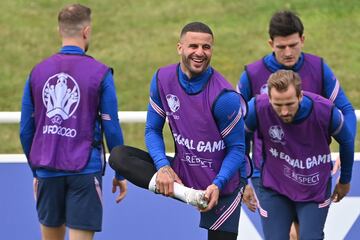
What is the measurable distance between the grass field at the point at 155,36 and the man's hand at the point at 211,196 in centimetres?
454

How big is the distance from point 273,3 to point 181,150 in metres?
6.49

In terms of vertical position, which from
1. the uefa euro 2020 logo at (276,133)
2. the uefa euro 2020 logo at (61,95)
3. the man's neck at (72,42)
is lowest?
the uefa euro 2020 logo at (276,133)

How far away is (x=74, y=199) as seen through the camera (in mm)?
6391

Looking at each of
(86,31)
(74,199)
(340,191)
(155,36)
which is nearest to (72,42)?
(86,31)

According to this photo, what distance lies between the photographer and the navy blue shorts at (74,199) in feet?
20.9

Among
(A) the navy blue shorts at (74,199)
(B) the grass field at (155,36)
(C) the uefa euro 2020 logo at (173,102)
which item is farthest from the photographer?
(B) the grass field at (155,36)

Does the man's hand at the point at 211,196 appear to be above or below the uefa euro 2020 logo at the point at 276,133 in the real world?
below

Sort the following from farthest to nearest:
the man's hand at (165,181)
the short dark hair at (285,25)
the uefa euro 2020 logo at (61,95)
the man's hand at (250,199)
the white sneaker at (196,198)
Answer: the man's hand at (250,199), the short dark hair at (285,25), the uefa euro 2020 logo at (61,95), the man's hand at (165,181), the white sneaker at (196,198)

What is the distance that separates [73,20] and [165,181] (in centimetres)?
113

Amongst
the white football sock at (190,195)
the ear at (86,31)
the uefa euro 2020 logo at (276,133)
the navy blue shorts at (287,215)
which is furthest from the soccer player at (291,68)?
the ear at (86,31)

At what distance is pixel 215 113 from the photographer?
6035 millimetres

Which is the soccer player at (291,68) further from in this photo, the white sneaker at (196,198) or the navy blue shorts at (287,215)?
the white sneaker at (196,198)

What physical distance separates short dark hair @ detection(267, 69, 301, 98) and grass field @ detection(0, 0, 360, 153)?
434 cm

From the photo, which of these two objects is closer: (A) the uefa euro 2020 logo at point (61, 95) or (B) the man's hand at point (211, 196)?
(B) the man's hand at point (211, 196)
